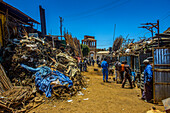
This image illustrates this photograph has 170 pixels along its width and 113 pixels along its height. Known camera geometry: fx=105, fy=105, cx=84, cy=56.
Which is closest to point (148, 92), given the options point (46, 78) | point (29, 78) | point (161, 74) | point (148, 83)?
point (148, 83)

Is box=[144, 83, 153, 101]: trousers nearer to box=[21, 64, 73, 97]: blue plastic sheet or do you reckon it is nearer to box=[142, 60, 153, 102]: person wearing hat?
box=[142, 60, 153, 102]: person wearing hat

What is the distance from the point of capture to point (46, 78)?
5.17 meters

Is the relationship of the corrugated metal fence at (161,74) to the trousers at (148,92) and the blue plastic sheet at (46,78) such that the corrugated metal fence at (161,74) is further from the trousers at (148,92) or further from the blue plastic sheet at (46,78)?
the blue plastic sheet at (46,78)

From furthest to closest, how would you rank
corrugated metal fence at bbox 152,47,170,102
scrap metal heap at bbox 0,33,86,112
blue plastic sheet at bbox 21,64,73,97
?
blue plastic sheet at bbox 21,64,73,97 → scrap metal heap at bbox 0,33,86,112 → corrugated metal fence at bbox 152,47,170,102

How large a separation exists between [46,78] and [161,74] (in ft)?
16.2

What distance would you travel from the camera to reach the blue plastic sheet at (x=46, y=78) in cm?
484

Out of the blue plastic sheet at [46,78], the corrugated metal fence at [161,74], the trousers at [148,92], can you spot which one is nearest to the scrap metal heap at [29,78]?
the blue plastic sheet at [46,78]

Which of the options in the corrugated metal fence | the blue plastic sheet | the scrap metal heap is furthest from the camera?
the blue plastic sheet

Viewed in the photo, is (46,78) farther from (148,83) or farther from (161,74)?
(161,74)

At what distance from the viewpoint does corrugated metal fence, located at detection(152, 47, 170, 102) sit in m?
3.84

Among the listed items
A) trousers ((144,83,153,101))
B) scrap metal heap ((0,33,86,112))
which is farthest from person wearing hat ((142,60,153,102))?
scrap metal heap ((0,33,86,112))

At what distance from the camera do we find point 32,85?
16.8 ft

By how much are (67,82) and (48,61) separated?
257cm

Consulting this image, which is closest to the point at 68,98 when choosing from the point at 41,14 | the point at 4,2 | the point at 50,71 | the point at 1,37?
the point at 50,71
